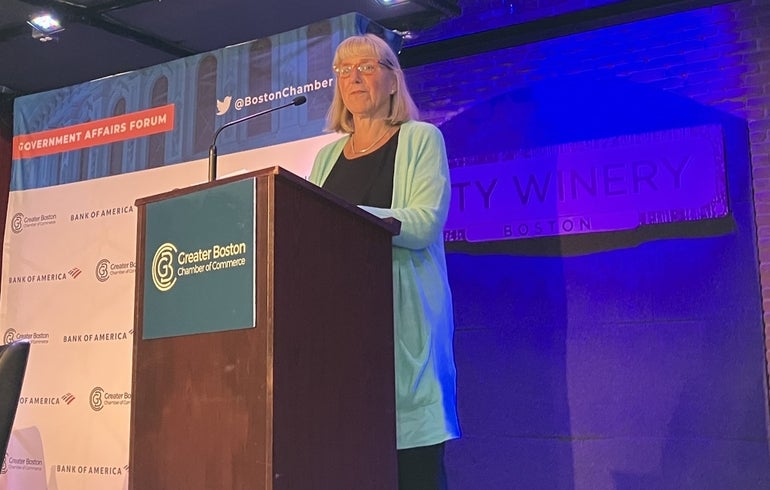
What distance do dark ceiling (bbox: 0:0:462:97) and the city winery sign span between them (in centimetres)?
85

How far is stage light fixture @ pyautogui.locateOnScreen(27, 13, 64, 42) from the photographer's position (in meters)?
4.02

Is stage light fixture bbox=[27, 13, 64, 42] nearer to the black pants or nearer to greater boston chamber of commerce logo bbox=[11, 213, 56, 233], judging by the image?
greater boston chamber of commerce logo bbox=[11, 213, 56, 233]

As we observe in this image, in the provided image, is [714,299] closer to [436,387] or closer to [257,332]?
[436,387]

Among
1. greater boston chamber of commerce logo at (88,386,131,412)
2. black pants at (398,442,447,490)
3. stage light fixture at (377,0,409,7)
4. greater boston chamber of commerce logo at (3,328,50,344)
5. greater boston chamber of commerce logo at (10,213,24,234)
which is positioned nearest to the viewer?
black pants at (398,442,447,490)

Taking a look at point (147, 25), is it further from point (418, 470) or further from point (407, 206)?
point (418, 470)

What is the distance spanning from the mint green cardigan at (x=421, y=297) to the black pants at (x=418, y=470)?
0.10 feet

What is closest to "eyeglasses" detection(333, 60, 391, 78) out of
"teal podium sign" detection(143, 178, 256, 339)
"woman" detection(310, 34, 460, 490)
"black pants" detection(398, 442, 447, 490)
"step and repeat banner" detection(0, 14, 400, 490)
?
"woman" detection(310, 34, 460, 490)

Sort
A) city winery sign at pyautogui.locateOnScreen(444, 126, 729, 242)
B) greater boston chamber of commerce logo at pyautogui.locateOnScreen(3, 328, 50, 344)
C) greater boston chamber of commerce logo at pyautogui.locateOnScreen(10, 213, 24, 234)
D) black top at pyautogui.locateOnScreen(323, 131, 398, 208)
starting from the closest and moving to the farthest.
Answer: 1. black top at pyautogui.locateOnScreen(323, 131, 398, 208)
2. city winery sign at pyautogui.locateOnScreen(444, 126, 729, 242)
3. greater boston chamber of commerce logo at pyautogui.locateOnScreen(3, 328, 50, 344)
4. greater boston chamber of commerce logo at pyautogui.locateOnScreen(10, 213, 24, 234)

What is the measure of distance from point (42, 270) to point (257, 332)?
9.94 feet

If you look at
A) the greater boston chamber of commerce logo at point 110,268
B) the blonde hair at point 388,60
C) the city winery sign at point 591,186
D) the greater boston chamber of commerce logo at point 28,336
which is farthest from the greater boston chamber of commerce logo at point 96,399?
the blonde hair at point 388,60

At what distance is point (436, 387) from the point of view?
74.9 inches

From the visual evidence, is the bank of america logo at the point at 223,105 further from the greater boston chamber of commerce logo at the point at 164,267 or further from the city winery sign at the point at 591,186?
the greater boston chamber of commerce logo at the point at 164,267

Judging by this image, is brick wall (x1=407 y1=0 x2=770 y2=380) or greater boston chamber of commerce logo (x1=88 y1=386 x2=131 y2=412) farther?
greater boston chamber of commerce logo (x1=88 y1=386 x2=131 y2=412)

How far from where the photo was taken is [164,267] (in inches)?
64.0
